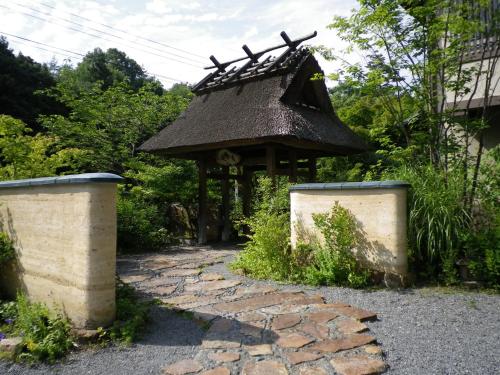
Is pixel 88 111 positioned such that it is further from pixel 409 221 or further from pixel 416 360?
pixel 416 360

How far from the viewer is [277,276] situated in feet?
16.2

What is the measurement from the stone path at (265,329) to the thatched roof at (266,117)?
3.37 m

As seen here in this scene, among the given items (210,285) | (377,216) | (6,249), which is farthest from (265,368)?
(6,249)

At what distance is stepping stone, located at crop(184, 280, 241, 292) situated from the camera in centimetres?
460

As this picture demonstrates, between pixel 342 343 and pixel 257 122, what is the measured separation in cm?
532

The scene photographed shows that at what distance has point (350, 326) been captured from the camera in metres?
3.22

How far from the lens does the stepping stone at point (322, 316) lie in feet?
11.0

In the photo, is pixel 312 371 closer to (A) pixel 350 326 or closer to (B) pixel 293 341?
(B) pixel 293 341

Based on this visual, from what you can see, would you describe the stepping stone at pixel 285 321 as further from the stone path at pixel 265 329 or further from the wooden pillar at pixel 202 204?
the wooden pillar at pixel 202 204

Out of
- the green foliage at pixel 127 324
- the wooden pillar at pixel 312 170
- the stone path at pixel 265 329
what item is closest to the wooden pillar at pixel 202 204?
the wooden pillar at pixel 312 170

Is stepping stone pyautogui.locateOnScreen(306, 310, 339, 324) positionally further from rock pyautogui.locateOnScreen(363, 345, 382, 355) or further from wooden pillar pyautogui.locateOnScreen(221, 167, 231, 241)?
wooden pillar pyautogui.locateOnScreen(221, 167, 231, 241)

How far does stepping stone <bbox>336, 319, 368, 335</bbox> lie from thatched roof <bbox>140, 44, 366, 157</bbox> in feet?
13.8

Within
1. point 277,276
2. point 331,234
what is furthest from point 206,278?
point 331,234

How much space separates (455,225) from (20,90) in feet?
55.5
